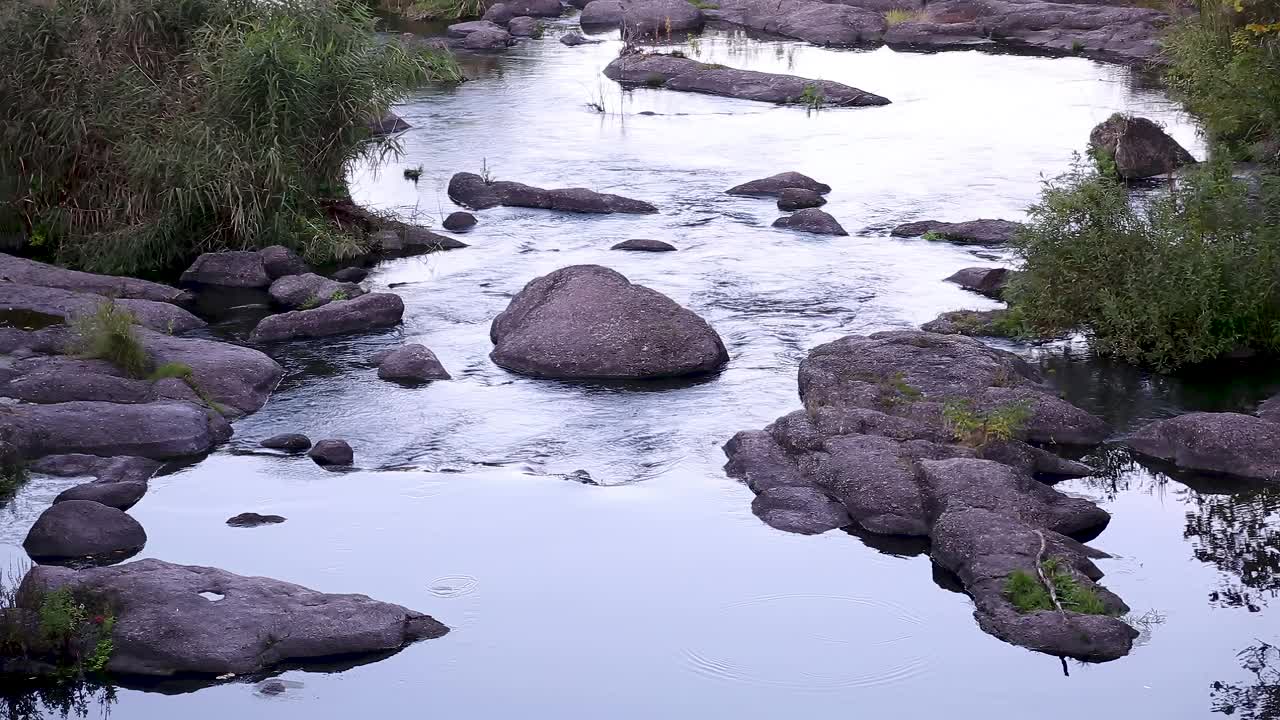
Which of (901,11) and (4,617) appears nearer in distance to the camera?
(4,617)

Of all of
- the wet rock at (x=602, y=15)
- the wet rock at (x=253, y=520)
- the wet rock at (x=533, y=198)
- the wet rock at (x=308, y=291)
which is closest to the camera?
the wet rock at (x=253, y=520)

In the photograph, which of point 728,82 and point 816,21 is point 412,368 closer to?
point 728,82

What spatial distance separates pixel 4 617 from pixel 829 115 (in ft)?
73.4

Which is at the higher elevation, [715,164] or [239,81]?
[239,81]

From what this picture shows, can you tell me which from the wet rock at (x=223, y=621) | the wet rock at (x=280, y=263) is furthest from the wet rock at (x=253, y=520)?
the wet rock at (x=280, y=263)

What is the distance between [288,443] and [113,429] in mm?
1410

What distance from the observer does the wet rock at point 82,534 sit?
35.9ft

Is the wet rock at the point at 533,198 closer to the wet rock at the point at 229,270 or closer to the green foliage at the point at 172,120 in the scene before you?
the green foliage at the point at 172,120

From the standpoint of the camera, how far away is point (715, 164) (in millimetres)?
25219

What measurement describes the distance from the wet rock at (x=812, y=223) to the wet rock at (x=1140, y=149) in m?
5.10

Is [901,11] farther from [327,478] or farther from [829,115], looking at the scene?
[327,478]

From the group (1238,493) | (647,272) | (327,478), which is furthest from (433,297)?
(1238,493)

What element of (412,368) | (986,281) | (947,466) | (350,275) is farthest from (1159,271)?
(350,275)

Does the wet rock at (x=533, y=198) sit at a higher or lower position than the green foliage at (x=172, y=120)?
lower
